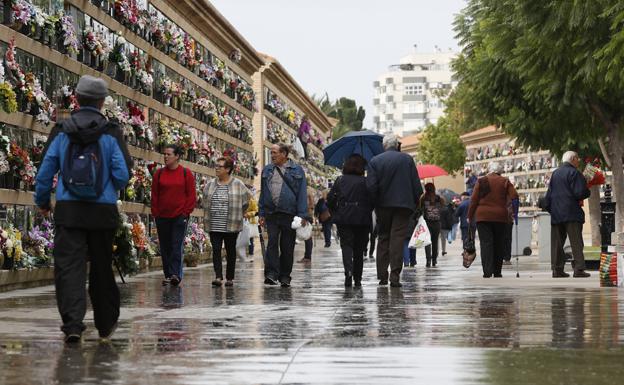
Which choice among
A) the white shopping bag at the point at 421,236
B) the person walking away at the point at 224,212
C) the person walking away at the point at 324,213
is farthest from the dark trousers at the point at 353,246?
the white shopping bag at the point at 421,236

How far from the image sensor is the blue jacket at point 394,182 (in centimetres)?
1869

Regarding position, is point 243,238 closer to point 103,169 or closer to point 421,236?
point 421,236

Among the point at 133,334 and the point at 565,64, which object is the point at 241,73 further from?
the point at 133,334

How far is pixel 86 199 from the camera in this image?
34.6 feet

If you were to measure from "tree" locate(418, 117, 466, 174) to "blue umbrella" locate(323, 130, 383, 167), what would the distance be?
104416mm

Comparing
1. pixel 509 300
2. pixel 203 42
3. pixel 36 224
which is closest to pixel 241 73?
pixel 203 42

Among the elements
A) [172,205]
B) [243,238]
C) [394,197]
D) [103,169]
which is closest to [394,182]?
[394,197]

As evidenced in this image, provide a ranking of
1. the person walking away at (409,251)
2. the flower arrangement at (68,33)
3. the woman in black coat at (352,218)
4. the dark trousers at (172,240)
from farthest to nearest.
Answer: the person walking away at (409,251)
the flower arrangement at (68,33)
the dark trousers at (172,240)
the woman in black coat at (352,218)

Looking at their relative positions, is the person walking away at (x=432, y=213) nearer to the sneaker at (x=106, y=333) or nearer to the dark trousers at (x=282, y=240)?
the dark trousers at (x=282, y=240)

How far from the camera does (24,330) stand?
11477mm

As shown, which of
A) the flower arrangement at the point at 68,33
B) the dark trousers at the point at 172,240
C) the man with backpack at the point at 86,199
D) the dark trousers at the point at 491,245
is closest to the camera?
the man with backpack at the point at 86,199

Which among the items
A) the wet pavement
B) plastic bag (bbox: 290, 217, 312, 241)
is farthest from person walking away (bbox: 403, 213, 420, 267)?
the wet pavement

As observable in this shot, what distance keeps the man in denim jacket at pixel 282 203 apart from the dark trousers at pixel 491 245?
14.9ft

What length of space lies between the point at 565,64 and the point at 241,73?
2590cm
